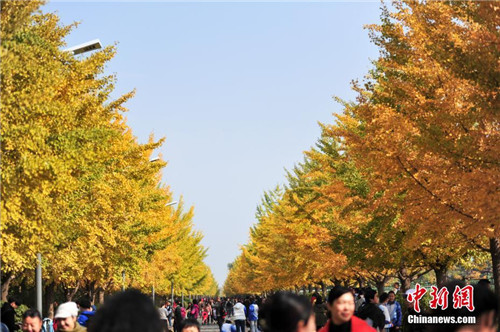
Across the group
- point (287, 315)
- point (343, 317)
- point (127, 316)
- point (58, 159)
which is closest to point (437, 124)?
point (58, 159)

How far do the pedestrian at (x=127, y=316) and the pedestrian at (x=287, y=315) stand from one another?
4.23 feet

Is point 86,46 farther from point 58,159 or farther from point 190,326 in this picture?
point 190,326

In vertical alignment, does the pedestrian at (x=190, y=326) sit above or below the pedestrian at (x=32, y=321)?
below

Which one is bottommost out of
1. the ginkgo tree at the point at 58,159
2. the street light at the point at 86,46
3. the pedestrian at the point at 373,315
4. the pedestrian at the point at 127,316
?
the pedestrian at the point at 127,316

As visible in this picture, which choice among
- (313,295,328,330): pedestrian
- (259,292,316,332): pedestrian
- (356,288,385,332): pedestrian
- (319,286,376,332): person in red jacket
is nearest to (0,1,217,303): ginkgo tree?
(313,295,328,330): pedestrian

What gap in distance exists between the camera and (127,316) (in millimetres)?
3037

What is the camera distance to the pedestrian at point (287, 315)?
4.34 metres

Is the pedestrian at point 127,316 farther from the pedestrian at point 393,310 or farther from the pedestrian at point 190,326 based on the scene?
the pedestrian at point 393,310

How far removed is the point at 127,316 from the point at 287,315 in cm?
148

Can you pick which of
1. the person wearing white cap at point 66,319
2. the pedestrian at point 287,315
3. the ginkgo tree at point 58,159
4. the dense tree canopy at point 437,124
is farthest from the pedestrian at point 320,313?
the pedestrian at point 287,315

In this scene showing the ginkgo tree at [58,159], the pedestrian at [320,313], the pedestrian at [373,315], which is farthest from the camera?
the pedestrian at [320,313]

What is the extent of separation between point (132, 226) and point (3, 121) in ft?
56.5

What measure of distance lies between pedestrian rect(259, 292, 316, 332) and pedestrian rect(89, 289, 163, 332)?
1.29 metres

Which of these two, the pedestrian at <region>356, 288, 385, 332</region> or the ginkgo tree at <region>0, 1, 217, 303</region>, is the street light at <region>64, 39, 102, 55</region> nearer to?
the ginkgo tree at <region>0, 1, 217, 303</region>
